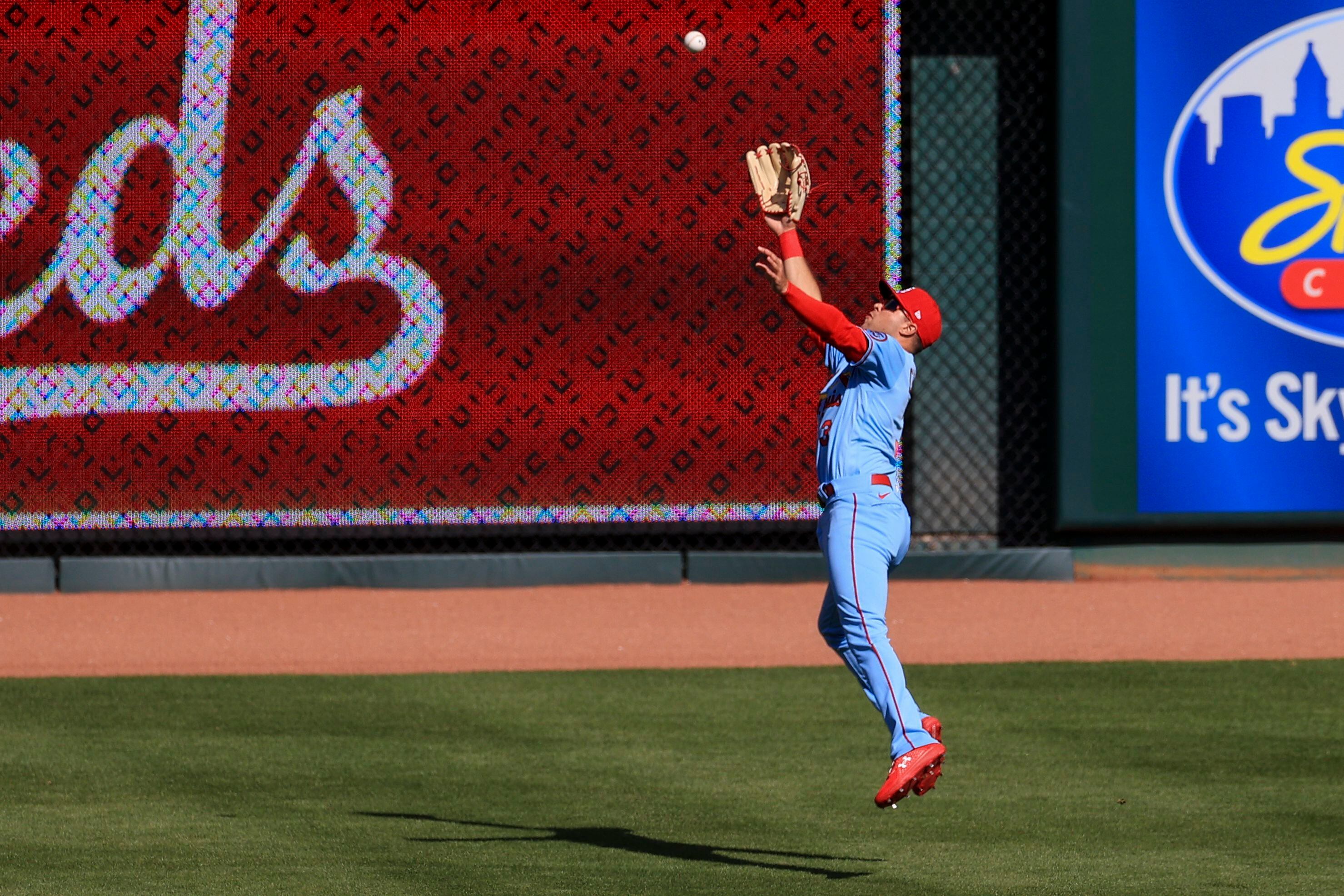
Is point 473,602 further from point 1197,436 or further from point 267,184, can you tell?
point 1197,436

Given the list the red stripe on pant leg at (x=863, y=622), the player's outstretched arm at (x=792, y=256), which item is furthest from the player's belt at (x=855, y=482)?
the player's outstretched arm at (x=792, y=256)

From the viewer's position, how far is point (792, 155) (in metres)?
5.72

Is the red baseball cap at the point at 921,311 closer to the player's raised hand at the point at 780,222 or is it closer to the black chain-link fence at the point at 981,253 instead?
the player's raised hand at the point at 780,222

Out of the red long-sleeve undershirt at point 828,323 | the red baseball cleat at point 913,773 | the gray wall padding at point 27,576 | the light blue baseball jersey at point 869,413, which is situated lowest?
the gray wall padding at point 27,576

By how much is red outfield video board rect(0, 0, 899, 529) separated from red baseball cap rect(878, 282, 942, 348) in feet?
21.1

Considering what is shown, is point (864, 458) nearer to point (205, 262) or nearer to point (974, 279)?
point (205, 262)

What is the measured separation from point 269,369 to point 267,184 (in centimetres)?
113

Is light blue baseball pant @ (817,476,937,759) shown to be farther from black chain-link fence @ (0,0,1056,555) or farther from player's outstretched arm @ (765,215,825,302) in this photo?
black chain-link fence @ (0,0,1056,555)

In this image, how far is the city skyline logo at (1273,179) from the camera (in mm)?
12844

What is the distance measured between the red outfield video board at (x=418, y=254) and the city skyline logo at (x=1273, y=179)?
213cm

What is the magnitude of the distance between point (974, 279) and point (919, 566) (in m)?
2.20

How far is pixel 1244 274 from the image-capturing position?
42.3 feet

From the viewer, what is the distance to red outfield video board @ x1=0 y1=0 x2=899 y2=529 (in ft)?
39.7

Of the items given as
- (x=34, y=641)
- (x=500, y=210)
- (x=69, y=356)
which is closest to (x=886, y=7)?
(x=500, y=210)
